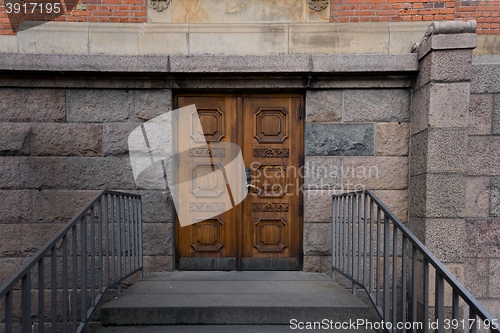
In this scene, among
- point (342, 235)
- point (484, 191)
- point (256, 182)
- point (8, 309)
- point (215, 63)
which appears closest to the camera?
point (8, 309)

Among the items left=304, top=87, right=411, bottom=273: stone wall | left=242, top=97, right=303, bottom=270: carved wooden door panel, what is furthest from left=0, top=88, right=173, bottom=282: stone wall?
left=304, top=87, right=411, bottom=273: stone wall

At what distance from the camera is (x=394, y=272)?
292 cm

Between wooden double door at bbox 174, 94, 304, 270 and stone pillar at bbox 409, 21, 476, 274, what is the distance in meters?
1.66

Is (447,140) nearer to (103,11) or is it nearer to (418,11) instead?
(418,11)

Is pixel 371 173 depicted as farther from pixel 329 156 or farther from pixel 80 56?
pixel 80 56

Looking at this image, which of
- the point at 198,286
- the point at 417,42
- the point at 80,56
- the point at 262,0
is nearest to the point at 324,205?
the point at 198,286

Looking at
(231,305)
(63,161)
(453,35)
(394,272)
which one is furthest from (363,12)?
(63,161)

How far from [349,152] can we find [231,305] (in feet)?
8.53

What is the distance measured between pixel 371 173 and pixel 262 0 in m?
2.86

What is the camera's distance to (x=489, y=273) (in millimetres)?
4441

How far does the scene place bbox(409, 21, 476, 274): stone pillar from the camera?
4145 millimetres

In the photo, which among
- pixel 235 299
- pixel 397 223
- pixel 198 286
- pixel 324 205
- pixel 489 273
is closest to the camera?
pixel 397 223

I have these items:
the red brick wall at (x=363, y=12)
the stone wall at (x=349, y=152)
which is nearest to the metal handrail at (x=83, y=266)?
the stone wall at (x=349, y=152)

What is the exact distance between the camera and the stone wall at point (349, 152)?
471cm
